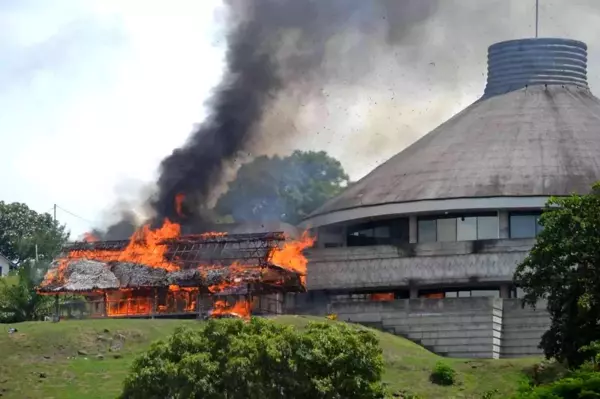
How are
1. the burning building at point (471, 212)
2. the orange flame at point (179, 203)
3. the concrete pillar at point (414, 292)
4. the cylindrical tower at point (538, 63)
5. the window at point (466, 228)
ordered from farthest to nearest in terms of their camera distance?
the cylindrical tower at point (538, 63)
the orange flame at point (179, 203)
the window at point (466, 228)
the concrete pillar at point (414, 292)
the burning building at point (471, 212)

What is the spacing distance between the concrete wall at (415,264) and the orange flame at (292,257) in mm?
565

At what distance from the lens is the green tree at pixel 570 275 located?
69.8m

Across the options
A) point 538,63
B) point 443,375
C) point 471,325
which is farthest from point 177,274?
point 538,63

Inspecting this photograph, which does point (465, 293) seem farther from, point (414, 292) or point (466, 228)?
point (466, 228)

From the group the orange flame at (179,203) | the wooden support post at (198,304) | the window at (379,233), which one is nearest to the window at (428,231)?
the window at (379,233)

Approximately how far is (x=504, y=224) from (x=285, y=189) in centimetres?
4124

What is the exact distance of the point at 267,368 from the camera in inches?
2549

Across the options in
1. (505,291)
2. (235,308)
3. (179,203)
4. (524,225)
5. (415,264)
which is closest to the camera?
(235,308)

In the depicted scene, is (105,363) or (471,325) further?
(471,325)

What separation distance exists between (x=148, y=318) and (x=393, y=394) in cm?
2158

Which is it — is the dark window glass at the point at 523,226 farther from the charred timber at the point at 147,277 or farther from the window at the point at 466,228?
the charred timber at the point at 147,277

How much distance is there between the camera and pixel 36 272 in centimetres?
9475

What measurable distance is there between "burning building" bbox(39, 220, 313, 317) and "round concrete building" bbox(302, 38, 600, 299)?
517 cm

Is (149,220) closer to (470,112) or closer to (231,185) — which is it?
(231,185)
